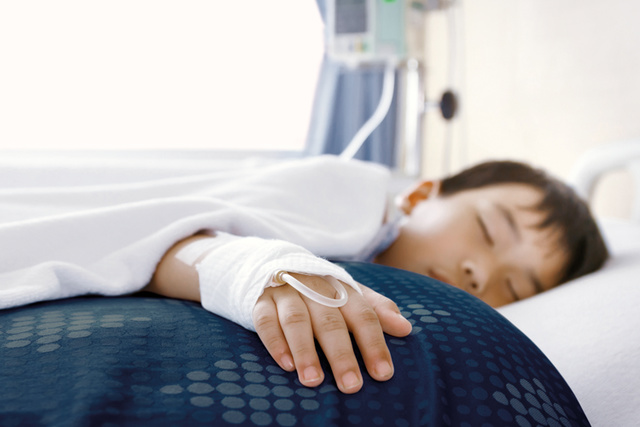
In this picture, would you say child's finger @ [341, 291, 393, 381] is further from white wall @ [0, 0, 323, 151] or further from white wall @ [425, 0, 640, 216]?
white wall @ [0, 0, 323, 151]

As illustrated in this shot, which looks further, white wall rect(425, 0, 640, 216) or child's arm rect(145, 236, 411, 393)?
white wall rect(425, 0, 640, 216)

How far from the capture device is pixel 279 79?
2.49 m

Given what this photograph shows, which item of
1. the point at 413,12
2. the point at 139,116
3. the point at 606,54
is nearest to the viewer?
the point at 606,54

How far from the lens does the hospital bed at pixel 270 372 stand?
1.03ft

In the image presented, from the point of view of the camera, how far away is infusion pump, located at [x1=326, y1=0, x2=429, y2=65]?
178 cm

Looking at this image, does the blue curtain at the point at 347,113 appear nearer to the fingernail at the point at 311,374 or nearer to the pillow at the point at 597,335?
the pillow at the point at 597,335

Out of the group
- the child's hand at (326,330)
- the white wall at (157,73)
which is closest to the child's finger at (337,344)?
the child's hand at (326,330)

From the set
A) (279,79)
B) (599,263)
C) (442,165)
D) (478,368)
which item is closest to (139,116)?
(279,79)

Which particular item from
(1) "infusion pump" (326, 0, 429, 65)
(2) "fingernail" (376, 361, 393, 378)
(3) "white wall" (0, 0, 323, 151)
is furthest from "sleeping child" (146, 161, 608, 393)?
(3) "white wall" (0, 0, 323, 151)

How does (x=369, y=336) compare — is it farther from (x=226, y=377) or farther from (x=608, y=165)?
(x=608, y=165)

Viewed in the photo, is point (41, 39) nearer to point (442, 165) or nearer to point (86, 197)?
point (86, 197)

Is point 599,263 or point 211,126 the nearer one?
point 599,263

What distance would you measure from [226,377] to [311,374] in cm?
6

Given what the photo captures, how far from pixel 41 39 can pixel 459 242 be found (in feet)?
6.08
